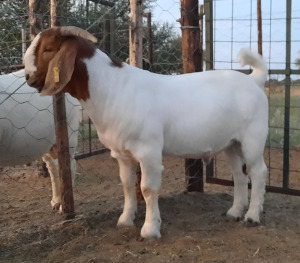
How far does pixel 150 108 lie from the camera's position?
3430 mm

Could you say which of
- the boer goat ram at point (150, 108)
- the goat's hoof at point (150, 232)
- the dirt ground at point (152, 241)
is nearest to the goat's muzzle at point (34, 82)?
the boer goat ram at point (150, 108)

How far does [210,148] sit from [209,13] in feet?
6.12

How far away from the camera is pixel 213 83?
383 centimetres

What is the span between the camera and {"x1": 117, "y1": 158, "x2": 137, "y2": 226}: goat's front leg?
12.3 feet

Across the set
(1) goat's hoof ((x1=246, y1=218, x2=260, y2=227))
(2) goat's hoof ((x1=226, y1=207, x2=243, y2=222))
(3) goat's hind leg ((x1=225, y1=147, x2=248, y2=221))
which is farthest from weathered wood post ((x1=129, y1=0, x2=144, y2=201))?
(1) goat's hoof ((x1=246, y1=218, x2=260, y2=227))

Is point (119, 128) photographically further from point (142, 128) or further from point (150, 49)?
point (150, 49)

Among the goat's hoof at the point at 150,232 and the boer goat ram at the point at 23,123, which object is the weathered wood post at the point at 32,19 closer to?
the boer goat ram at the point at 23,123

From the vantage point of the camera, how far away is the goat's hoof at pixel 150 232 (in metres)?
3.48

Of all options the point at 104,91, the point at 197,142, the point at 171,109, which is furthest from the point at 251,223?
the point at 104,91

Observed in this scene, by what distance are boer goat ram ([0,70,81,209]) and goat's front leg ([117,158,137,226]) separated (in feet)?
3.30

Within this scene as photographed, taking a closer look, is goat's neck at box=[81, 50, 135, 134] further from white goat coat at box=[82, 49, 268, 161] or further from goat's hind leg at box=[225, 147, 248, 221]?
goat's hind leg at box=[225, 147, 248, 221]

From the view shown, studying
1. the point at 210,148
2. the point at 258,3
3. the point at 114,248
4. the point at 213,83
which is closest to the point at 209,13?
the point at 258,3

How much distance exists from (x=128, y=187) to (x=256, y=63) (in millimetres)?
1561

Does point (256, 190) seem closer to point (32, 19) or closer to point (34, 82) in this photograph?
point (34, 82)
